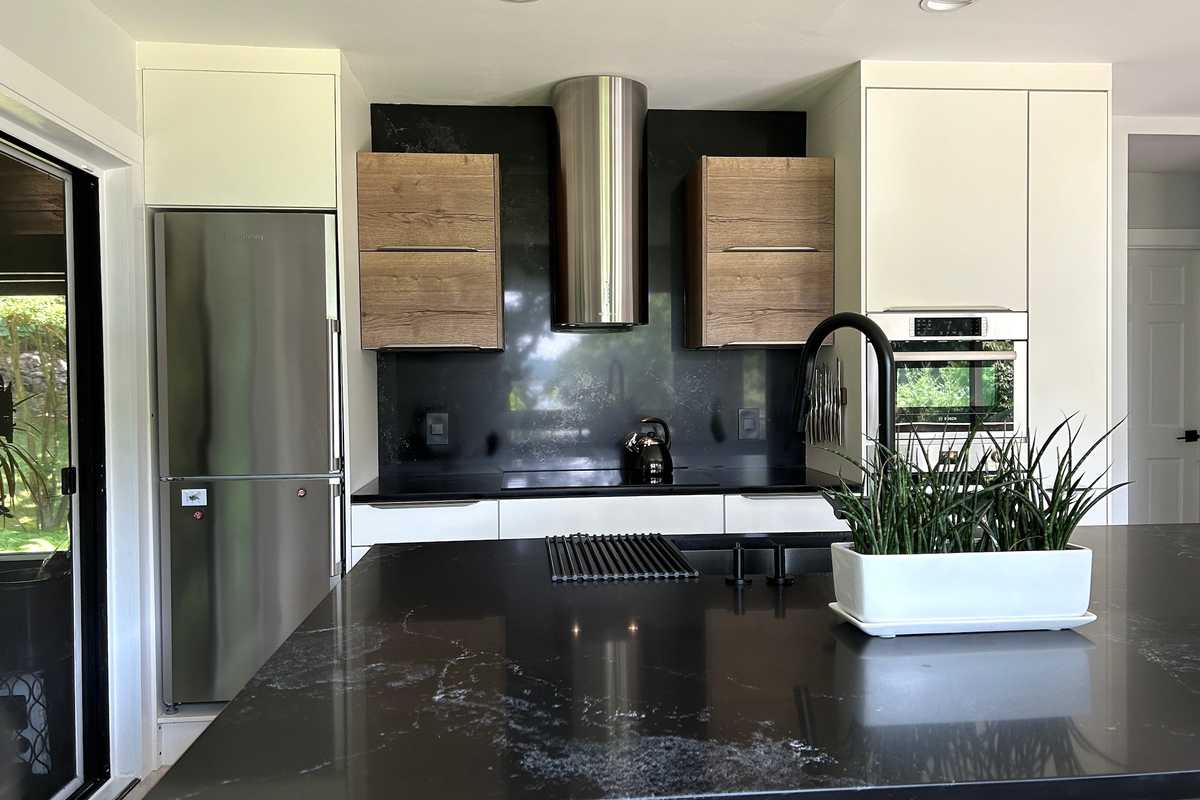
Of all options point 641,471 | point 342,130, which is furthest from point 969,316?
point 342,130

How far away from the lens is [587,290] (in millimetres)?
3500

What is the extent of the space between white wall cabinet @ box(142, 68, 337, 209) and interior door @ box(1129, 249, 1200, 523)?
446 cm

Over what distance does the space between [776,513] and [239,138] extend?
92.2 inches

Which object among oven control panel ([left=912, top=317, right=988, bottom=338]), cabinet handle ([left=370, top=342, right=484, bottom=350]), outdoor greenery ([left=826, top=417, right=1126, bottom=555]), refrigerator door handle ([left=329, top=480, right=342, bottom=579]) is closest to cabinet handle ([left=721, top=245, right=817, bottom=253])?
oven control panel ([left=912, top=317, right=988, bottom=338])

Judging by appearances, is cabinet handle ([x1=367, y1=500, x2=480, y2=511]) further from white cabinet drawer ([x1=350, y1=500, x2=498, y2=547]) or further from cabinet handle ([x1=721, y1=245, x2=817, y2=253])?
cabinet handle ([x1=721, y1=245, x2=817, y2=253])

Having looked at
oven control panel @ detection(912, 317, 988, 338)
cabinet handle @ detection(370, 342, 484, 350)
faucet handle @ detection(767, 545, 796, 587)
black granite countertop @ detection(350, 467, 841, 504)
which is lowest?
black granite countertop @ detection(350, 467, 841, 504)

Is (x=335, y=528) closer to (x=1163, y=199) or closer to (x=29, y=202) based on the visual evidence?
(x=29, y=202)

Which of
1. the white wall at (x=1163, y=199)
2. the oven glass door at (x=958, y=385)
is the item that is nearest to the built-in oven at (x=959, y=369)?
the oven glass door at (x=958, y=385)

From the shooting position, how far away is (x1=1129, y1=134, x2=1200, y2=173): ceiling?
14.0 ft

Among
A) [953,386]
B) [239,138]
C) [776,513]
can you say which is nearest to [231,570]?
[239,138]

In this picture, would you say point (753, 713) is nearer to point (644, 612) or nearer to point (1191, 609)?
point (644, 612)

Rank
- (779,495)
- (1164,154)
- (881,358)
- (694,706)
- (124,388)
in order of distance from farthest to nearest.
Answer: (1164,154)
(779,495)
(124,388)
(881,358)
(694,706)

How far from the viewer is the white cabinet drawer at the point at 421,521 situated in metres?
3.11

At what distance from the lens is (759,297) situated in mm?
3500
